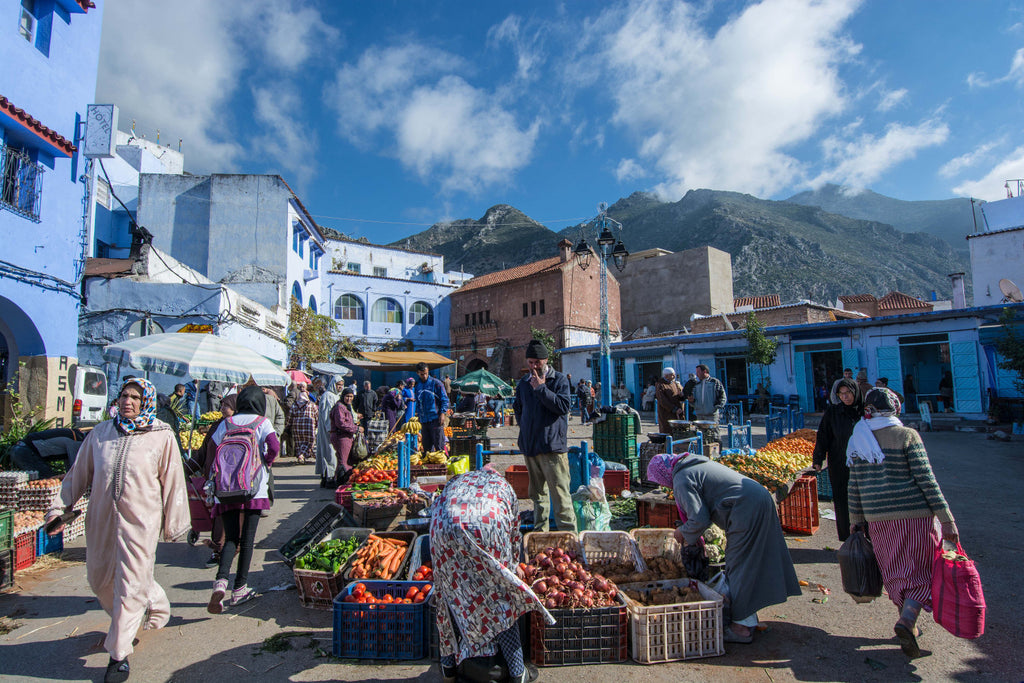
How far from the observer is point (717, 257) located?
3550 cm

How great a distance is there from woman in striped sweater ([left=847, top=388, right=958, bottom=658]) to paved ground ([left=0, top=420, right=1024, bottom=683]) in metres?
0.35

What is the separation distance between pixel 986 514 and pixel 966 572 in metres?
4.82

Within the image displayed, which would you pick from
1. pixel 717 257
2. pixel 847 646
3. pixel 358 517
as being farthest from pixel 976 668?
pixel 717 257

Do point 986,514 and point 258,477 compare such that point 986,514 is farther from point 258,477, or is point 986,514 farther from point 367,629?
point 258,477

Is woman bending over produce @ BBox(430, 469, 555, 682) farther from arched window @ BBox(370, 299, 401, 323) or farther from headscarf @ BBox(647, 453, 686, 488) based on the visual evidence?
arched window @ BBox(370, 299, 401, 323)

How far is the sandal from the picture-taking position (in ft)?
10.6

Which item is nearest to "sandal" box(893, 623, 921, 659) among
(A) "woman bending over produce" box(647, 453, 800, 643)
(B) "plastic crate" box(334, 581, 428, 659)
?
(A) "woman bending over produce" box(647, 453, 800, 643)

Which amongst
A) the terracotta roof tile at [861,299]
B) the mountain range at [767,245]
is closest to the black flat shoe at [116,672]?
the terracotta roof tile at [861,299]

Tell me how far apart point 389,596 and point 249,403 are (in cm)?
214

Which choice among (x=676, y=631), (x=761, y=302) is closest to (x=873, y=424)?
(x=676, y=631)

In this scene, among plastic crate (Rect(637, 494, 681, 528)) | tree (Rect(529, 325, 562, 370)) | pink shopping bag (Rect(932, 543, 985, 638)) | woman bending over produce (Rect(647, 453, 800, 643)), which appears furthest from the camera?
tree (Rect(529, 325, 562, 370))

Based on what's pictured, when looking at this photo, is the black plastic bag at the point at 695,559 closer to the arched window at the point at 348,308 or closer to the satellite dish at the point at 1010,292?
the satellite dish at the point at 1010,292

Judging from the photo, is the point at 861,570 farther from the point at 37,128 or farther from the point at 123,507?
the point at 37,128

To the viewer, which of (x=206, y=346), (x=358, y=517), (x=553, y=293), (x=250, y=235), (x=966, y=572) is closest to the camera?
(x=966, y=572)
